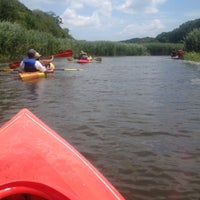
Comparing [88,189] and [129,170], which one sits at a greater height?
[88,189]

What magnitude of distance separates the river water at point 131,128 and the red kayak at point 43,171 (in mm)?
1131

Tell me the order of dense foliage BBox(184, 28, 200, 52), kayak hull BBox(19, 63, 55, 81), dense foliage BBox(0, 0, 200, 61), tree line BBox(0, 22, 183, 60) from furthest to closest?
dense foliage BBox(184, 28, 200, 52) < dense foliage BBox(0, 0, 200, 61) < tree line BBox(0, 22, 183, 60) < kayak hull BBox(19, 63, 55, 81)

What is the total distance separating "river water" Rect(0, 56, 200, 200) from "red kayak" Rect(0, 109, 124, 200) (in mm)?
1131

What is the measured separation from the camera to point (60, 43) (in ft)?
139

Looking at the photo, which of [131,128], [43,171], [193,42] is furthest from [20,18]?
[43,171]

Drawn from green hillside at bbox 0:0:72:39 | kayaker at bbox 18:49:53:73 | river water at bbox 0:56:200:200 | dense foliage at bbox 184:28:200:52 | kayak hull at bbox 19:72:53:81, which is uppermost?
green hillside at bbox 0:0:72:39

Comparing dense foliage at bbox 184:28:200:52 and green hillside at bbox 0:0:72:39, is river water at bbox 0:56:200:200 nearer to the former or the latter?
dense foliage at bbox 184:28:200:52

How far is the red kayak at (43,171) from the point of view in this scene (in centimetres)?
256

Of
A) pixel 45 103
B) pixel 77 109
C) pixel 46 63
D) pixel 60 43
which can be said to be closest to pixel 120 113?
pixel 77 109

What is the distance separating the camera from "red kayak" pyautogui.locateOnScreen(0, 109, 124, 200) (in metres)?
2.56

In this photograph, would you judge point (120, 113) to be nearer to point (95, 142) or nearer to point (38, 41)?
point (95, 142)

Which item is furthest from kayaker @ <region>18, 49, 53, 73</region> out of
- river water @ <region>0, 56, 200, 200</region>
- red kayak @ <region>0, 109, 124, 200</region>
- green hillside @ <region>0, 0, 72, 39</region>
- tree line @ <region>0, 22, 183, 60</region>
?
green hillside @ <region>0, 0, 72, 39</region>

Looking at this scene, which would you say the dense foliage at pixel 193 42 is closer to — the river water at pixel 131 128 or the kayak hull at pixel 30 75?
the kayak hull at pixel 30 75

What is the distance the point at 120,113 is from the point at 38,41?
2804cm
